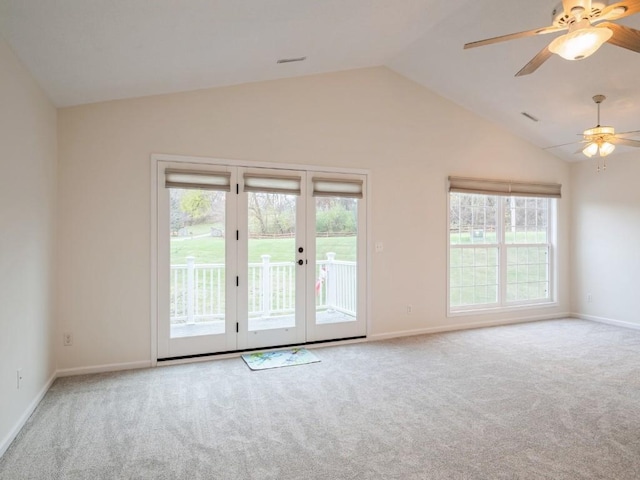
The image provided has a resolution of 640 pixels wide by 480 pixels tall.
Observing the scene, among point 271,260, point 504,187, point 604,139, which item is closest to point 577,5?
point 604,139

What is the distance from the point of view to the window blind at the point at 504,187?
529cm

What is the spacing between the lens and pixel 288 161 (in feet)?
14.4

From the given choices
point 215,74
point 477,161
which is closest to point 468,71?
point 477,161

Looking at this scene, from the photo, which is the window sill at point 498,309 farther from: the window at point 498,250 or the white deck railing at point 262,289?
the white deck railing at point 262,289

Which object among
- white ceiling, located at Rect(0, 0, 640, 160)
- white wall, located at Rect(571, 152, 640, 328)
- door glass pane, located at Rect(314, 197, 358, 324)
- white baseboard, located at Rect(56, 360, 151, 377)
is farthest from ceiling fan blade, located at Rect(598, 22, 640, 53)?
white baseboard, located at Rect(56, 360, 151, 377)

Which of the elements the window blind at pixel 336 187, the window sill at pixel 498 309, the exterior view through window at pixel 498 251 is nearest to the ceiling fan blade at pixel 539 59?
the window blind at pixel 336 187

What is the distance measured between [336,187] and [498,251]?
2845mm

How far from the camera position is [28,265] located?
2.85 metres

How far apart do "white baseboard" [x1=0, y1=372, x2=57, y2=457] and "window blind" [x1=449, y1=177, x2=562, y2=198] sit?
16.0 ft

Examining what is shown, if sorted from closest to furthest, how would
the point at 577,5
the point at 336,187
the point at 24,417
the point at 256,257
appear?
the point at 577,5, the point at 24,417, the point at 256,257, the point at 336,187

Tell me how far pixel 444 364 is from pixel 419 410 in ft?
3.75

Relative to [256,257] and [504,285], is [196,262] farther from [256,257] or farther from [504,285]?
[504,285]

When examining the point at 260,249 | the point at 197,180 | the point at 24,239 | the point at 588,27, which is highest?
Result: the point at 588,27

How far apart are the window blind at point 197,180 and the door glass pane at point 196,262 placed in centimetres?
7
